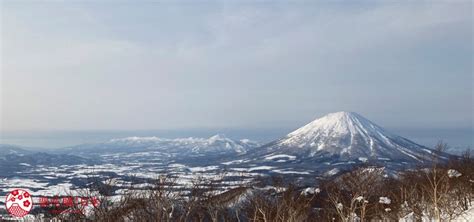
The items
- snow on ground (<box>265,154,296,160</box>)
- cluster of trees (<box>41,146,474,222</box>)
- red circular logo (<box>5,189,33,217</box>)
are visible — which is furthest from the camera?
snow on ground (<box>265,154,296,160</box>)

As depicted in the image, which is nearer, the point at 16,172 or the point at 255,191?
the point at 255,191

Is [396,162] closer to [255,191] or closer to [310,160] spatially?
[310,160]

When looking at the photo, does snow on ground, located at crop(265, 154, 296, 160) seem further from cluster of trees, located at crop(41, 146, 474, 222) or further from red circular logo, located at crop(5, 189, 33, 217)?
red circular logo, located at crop(5, 189, 33, 217)

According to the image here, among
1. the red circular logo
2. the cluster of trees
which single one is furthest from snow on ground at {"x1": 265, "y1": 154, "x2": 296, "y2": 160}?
the red circular logo

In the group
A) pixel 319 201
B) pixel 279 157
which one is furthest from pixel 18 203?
pixel 279 157

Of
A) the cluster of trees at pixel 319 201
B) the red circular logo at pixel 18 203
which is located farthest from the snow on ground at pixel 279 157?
the red circular logo at pixel 18 203

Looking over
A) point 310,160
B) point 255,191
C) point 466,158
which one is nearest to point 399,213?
point 466,158
